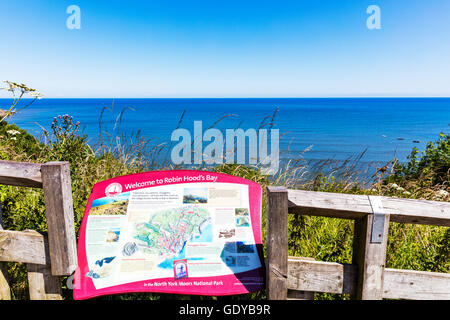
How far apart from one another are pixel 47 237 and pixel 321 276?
1841mm

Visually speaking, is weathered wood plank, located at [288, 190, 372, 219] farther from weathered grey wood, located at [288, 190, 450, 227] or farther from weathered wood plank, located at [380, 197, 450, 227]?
weathered wood plank, located at [380, 197, 450, 227]

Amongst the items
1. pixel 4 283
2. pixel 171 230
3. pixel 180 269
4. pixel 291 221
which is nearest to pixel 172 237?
pixel 171 230

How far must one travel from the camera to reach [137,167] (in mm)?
4637

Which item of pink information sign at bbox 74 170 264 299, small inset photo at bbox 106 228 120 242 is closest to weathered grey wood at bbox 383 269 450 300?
pink information sign at bbox 74 170 264 299

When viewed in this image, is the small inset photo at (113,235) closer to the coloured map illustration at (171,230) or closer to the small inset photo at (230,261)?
the coloured map illustration at (171,230)

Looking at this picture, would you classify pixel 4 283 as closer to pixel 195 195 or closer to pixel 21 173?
pixel 21 173

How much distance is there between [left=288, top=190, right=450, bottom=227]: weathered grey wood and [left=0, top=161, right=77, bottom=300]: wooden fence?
144 centimetres

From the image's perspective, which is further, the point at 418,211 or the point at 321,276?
the point at 321,276

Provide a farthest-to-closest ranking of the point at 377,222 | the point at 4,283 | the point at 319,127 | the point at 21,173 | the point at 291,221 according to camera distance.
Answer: the point at 319,127, the point at 291,221, the point at 4,283, the point at 21,173, the point at 377,222

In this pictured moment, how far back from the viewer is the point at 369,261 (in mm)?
1711

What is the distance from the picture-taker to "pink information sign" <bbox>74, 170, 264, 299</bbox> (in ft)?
5.56

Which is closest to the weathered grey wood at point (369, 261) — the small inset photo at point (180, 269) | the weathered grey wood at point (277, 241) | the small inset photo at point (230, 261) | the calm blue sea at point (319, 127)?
the weathered grey wood at point (277, 241)

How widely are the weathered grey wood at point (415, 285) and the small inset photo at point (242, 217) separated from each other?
2.95ft
